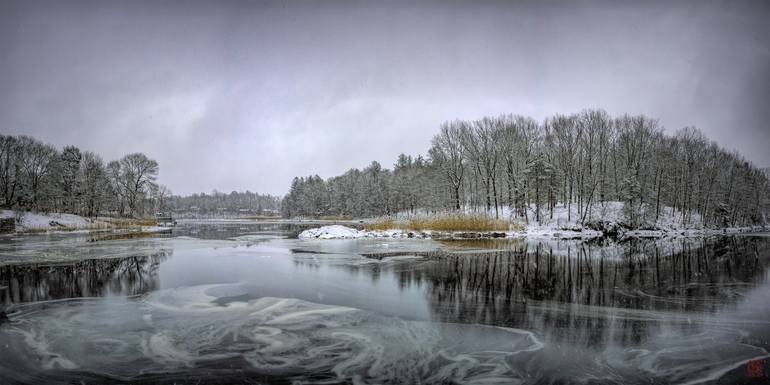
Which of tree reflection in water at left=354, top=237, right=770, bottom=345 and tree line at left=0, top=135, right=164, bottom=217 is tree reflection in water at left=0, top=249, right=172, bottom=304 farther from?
tree line at left=0, top=135, right=164, bottom=217

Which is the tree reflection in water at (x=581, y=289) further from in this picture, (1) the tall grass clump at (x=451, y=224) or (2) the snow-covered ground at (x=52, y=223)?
(2) the snow-covered ground at (x=52, y=223)

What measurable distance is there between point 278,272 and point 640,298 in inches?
415

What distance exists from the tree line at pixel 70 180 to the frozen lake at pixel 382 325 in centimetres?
4300

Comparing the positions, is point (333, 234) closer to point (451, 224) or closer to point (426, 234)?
point (426, 234)

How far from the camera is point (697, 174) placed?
49719 millimetres

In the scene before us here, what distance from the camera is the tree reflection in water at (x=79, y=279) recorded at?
32.7ft

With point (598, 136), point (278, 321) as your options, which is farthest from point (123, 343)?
point (598, 136)

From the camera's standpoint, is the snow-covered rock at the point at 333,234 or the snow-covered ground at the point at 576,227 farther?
the snow-covered ground at the point at 576,227

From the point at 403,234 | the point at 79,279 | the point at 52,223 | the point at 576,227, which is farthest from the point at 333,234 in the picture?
the point at 52,223

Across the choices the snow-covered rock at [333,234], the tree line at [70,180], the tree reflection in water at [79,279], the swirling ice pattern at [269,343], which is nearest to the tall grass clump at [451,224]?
the snow-covered rock at [333,234]

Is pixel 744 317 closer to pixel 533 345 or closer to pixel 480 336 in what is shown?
pixel 533 345

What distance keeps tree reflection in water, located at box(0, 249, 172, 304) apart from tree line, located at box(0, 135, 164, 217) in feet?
130

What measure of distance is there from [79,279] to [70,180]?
55.8m

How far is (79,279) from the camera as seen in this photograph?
1193 cm
